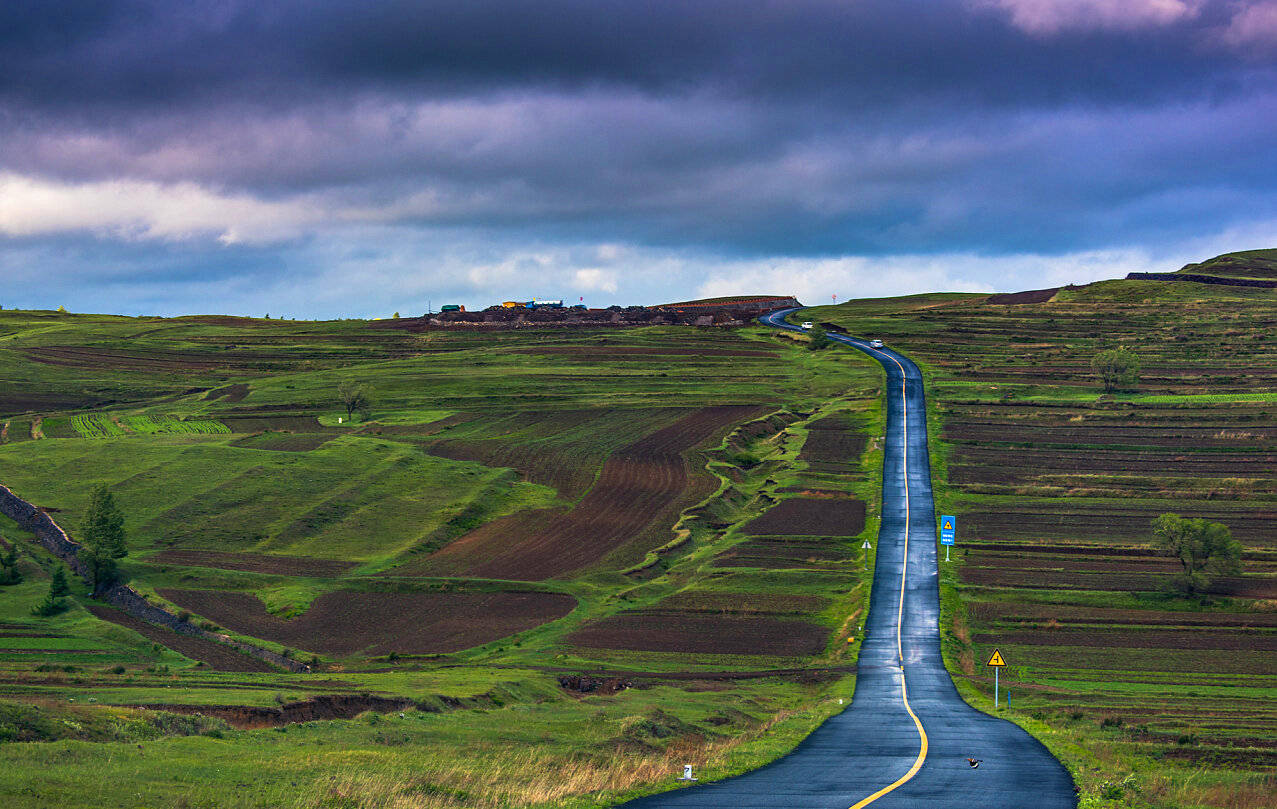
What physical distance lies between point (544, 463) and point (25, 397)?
279 feet

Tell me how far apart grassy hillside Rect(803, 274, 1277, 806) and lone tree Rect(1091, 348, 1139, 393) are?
6.35 ft

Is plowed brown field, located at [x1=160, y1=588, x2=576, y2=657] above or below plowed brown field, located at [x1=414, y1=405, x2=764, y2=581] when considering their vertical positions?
below

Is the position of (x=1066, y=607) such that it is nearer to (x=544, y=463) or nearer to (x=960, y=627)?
(x=960, y=627)

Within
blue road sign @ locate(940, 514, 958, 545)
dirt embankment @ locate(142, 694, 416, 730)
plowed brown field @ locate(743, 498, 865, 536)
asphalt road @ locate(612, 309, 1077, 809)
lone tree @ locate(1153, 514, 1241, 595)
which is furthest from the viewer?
plowed brown field @ locate(743, 498, 865, 536)

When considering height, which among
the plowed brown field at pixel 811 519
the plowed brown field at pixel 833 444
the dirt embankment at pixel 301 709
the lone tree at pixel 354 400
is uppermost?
the lone tree at pixel 354 400

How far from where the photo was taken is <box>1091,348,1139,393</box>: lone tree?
137 m

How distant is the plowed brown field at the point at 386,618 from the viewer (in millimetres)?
61219

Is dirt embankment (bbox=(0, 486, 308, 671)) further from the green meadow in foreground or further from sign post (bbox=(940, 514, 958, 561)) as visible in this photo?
sign post (bbox=(940, 514, 958, 561))

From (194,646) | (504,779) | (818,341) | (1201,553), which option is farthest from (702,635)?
(818,341)

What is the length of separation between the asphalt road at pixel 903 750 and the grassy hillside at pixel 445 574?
1.55 meters

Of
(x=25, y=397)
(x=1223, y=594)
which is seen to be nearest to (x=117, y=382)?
Answer: (x=25, y=397)

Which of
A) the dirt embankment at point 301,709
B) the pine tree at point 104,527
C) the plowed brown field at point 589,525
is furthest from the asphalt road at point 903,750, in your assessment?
the pine tree at point 104,527

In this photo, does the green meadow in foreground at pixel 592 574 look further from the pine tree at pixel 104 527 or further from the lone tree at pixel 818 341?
the lone tree at pixel 818 341

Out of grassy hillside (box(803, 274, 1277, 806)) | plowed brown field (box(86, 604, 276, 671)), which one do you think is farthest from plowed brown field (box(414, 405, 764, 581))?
grassy hillside (box(803, 274, 1277, 806))
